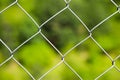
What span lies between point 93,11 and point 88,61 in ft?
1.32

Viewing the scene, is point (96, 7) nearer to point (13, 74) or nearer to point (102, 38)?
point (102, 38)

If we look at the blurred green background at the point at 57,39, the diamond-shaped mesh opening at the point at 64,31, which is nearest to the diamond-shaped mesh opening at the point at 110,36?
the blurred green background at the point at 57,39

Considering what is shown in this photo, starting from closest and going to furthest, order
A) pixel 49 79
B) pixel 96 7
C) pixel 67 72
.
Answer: pixel 49 79 → pixel 67 72 → pixel 96 7

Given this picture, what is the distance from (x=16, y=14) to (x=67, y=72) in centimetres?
54

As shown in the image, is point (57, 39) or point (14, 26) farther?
point (57, 39)

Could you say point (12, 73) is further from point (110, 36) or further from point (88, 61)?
point (110, 36)

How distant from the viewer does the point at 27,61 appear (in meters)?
3.29

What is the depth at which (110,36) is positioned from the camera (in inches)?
147

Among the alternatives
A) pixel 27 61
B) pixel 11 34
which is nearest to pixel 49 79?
pixel 27 61

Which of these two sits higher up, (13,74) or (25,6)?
(25,6)

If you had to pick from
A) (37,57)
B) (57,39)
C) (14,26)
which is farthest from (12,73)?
(57,39)

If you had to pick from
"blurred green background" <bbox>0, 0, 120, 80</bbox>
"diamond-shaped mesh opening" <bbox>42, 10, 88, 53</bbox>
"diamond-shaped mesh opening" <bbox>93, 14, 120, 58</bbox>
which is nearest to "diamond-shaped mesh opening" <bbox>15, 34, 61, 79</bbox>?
"blurred green background" <bbox>0, 0, 120, 80</bbox>

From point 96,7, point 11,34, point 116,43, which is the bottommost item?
point 116,43

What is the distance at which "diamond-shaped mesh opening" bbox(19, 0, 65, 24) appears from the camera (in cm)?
344
